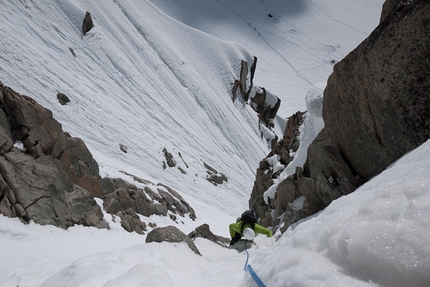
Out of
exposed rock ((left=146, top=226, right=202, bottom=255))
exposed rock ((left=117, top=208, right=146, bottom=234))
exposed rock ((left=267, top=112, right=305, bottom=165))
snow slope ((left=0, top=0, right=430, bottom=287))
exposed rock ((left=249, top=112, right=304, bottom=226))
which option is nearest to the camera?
snow slope ((left=0, top=0, right=430, bottom=287))

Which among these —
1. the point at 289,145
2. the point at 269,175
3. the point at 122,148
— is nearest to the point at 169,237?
the point at 269,175

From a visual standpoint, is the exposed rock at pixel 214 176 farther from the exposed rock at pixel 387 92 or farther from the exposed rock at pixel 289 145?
the exposed rock at pixel 387 92

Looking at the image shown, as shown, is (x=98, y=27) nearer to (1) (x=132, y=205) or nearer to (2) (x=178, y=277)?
(1) (x=132, y=205)

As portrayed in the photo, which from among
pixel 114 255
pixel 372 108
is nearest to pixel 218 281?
pixel 114 255

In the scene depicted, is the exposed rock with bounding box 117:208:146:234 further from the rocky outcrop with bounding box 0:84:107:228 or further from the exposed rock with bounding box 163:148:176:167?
the exposed rock with bounding box 163:148:176:167

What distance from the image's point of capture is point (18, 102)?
1145cm

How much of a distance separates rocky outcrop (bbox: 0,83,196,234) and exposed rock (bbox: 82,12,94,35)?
82.8 feet

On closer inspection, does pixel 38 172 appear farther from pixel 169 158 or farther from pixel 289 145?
pixel 169 158

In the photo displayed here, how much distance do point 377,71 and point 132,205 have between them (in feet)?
40.9

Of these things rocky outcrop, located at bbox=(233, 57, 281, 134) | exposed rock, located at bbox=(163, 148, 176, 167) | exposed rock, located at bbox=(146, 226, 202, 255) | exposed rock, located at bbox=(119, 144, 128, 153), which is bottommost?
exposed rock, located at bbox=(119, 144, 128, 153)

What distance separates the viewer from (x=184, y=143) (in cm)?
3203

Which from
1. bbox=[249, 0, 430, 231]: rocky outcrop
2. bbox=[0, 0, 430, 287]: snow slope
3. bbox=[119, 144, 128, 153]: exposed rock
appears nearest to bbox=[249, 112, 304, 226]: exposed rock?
bbox=[0, 0, 430, 287]: snow slope

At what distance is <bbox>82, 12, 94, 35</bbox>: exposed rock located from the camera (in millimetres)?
35312

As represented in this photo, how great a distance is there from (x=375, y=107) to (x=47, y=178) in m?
9.68
